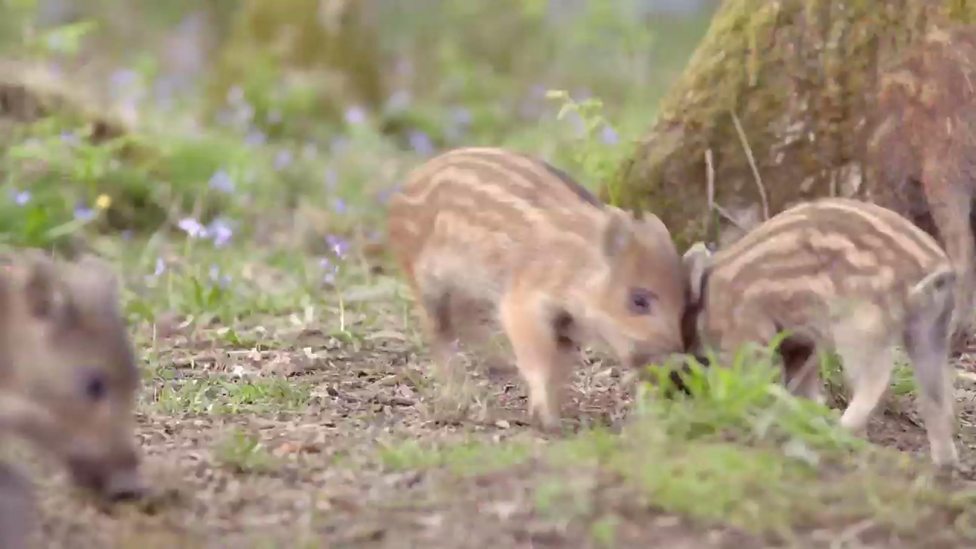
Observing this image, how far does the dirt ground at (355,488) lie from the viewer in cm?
319

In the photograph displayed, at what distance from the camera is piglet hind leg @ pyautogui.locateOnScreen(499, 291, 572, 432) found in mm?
4531

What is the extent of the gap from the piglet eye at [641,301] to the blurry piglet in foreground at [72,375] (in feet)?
5.23

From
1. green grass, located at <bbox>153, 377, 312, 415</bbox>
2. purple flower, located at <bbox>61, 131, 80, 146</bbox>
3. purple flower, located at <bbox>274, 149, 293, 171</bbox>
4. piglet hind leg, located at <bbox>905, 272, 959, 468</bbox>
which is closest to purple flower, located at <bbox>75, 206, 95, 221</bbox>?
purple flower, located at <bbox>61, 131, 80, 146</bbox>

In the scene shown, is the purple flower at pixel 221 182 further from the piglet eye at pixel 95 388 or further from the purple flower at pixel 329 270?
the piglet eye at pixel 95 388

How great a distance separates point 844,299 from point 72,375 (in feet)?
7.18

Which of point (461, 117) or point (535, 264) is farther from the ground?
point (461, 117)

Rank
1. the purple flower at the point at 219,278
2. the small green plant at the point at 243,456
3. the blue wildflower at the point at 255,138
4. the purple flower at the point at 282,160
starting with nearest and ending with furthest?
the small green plant at the point at 243,456, the purple flower at the point at 219,278, the purple flower at the point at 282,160, the blue wildflower at the point at 255,138

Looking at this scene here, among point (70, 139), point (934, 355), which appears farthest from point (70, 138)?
point (934, 355)

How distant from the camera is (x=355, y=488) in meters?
3.58

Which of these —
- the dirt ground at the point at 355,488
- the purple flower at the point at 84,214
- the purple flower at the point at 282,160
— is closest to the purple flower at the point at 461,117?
the purple flower at the point at 282,160

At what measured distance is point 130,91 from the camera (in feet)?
30.8

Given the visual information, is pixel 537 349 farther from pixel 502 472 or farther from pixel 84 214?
pixel 84 214

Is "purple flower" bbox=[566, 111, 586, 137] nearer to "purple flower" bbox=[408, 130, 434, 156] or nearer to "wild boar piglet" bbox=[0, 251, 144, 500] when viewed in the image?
"purple flower" bbox=[408, 130, 434, 156]

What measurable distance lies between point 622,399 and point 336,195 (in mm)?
3988
